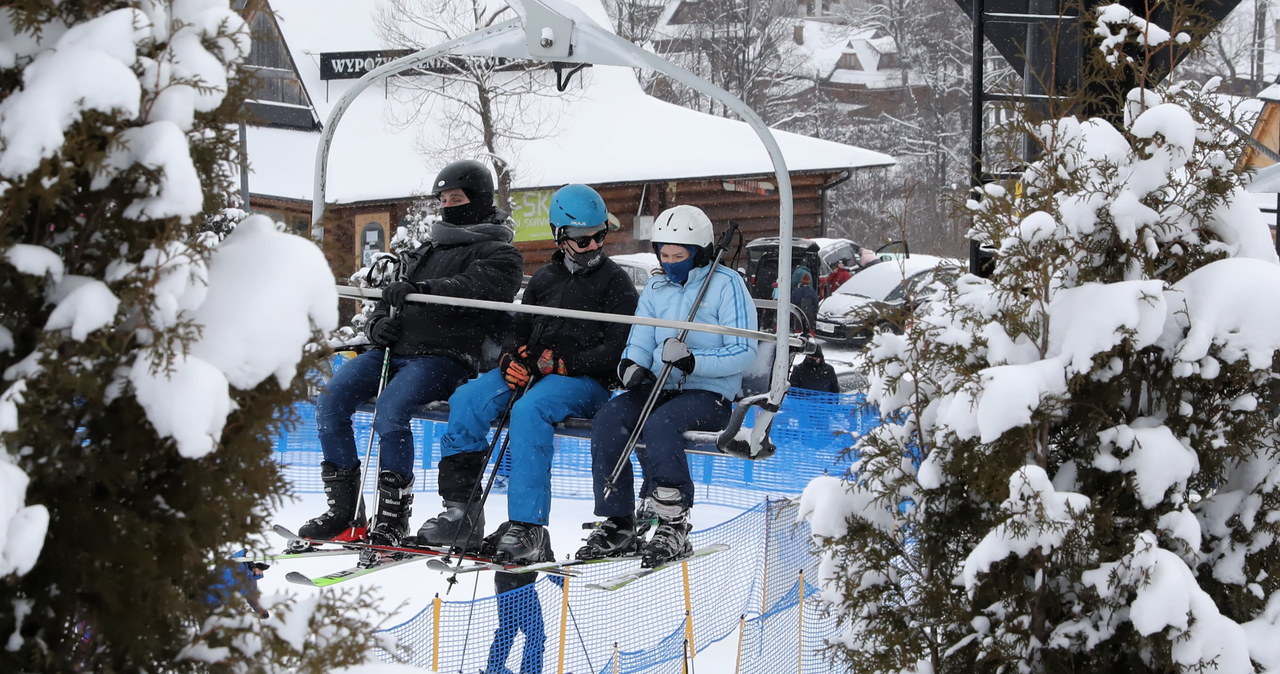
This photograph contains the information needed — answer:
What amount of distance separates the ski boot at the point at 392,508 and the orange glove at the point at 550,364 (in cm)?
77

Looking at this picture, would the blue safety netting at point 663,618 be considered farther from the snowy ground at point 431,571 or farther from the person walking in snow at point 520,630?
the snowy ground at point 431,571

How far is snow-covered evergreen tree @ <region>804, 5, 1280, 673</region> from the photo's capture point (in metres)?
2.93

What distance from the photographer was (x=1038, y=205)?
320 cm

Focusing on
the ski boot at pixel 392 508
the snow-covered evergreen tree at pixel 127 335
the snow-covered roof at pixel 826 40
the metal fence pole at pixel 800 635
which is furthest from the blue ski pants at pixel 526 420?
the snow-covered roof at pixel 826 40

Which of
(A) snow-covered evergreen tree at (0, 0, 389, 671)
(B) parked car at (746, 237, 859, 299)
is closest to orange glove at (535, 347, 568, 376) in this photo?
(B) parked car at (746, 237, 859, 299)

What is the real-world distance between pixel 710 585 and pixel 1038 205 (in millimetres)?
4535

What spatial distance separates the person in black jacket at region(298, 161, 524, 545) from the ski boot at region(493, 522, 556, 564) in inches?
20.7

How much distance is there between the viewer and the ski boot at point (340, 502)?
601 centimetres

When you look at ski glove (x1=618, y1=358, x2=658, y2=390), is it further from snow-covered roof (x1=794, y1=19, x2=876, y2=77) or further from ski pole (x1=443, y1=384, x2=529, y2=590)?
snow-covered roof (x1=794, y1=19, x2=876, y2=77)

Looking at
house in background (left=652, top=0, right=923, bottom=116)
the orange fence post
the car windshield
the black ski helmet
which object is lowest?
the orange fence post

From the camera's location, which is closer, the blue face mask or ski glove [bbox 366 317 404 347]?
the blue face mask

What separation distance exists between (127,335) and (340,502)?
13.5 feet

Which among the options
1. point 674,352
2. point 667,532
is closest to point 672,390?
point 674,352

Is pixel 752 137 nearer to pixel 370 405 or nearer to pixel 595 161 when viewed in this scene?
pixel 595 161
